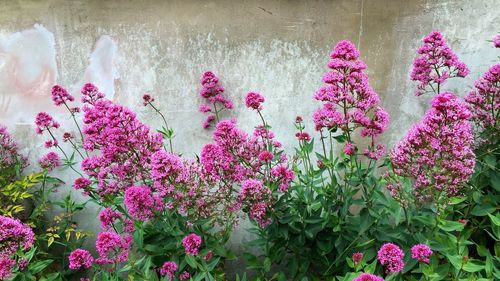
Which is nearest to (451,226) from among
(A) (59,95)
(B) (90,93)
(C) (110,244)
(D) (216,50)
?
(C) (110,244)

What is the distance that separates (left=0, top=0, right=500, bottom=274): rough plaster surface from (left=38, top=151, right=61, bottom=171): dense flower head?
0.26 m

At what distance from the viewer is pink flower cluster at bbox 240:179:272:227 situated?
2.45 m

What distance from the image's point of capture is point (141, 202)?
2.45 m

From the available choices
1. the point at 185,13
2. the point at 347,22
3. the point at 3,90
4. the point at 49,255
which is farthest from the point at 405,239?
the point at 3,90

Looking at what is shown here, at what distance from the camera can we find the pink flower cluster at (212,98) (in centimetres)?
351

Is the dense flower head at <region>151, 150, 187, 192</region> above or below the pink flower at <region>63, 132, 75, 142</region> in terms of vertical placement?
above

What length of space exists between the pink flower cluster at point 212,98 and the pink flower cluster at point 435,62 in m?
1.48

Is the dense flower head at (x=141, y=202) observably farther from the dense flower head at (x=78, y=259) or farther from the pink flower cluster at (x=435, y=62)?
the pink flower cluster at (x=435, y=62)

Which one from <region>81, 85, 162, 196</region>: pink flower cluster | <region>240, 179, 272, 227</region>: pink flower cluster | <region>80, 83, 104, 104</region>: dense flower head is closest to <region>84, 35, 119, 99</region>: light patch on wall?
<region>80, 83, 104, 104</region>: dense flower head

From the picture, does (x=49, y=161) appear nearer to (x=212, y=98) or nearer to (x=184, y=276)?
(x=212, y=98)

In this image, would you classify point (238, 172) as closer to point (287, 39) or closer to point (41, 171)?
point (287, 39)

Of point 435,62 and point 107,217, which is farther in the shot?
point 435,62

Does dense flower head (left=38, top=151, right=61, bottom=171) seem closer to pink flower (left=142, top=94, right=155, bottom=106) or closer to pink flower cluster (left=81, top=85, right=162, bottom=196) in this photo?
pink flower (left=142, top=94, right=155, bottom=106)

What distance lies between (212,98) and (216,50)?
0.40 meters
